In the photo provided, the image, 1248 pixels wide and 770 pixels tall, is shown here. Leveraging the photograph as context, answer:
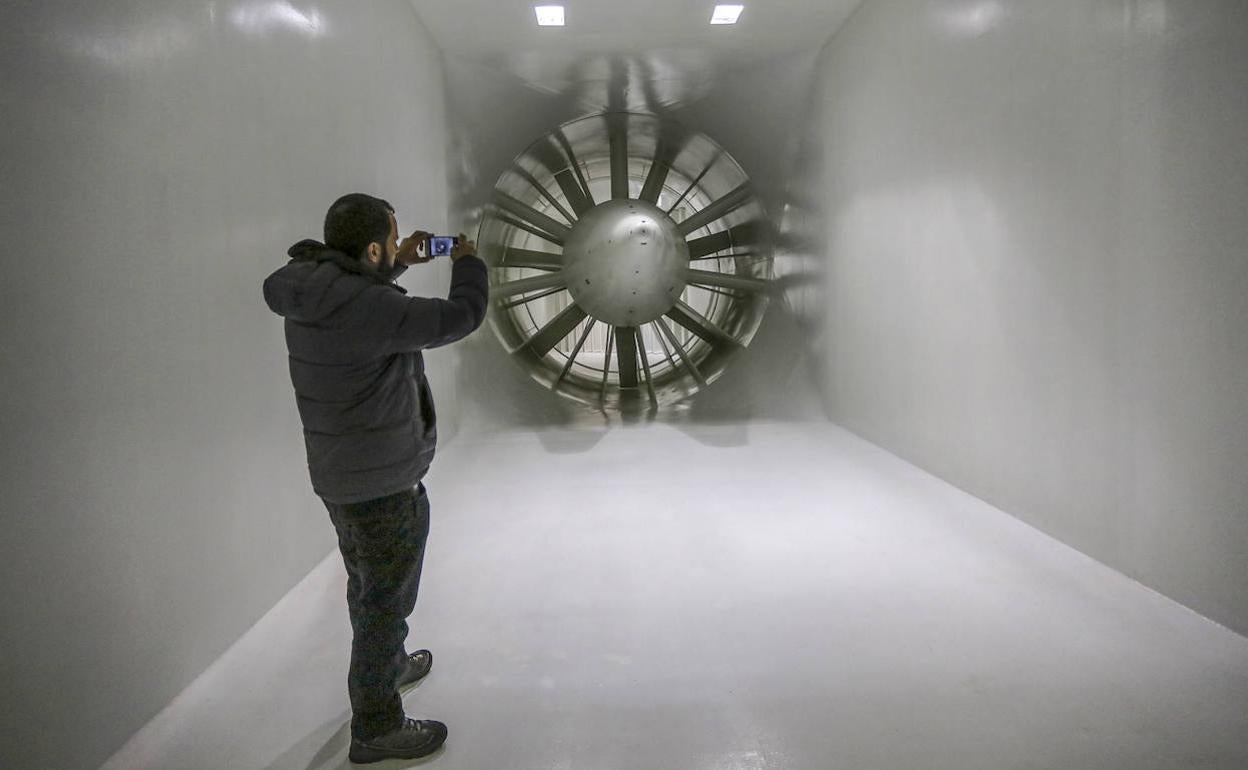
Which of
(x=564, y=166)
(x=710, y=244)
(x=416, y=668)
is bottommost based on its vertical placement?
(x=416, y=668)

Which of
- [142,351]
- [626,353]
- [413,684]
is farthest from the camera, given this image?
[626,353]

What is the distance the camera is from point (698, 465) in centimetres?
495

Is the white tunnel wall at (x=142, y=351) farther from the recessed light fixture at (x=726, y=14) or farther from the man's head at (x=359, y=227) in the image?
the recessed light fixture at (x=726, y=14)

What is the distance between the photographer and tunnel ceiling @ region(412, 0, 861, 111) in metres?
5.07

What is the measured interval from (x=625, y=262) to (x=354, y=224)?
174 inches

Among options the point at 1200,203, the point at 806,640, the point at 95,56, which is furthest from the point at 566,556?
the point at 1200,203

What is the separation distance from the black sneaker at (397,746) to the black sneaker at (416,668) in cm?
31

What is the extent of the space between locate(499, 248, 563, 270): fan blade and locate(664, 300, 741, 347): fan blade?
1.16m

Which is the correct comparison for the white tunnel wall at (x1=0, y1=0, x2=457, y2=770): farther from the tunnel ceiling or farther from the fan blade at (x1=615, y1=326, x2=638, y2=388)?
the fan blade at (x1=615, y1=326, x2=638, y2=388)

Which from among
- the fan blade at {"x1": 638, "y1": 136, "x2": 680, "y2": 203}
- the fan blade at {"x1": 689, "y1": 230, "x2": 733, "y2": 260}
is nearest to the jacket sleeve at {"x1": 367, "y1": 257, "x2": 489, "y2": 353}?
the fan blade at {"x1": 689, "y1": 230, "x2": 733, "y2": 260}

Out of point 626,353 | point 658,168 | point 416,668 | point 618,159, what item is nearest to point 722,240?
point 658,168

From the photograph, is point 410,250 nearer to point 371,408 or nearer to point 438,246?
point 438,246

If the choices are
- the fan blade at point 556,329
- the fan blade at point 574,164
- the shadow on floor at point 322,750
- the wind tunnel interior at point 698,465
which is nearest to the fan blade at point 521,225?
the fan blade at point 574,164

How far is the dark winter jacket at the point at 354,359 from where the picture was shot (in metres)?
1.66
